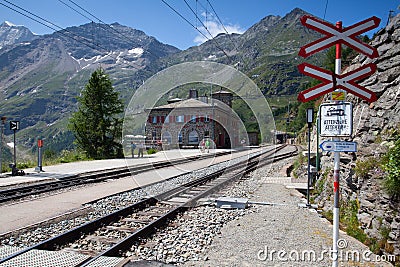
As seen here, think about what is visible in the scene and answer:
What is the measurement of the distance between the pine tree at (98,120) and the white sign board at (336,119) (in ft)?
81.9

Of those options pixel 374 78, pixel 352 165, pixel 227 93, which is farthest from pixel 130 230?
pixel 227 93

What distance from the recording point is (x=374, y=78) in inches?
240

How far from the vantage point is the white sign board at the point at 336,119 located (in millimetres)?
3365

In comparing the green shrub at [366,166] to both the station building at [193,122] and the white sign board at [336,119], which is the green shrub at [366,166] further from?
the station building at [193,122]

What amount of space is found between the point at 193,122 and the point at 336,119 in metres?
36.5

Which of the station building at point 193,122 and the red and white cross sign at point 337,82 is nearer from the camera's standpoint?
the red and white cross sign at point 337,82

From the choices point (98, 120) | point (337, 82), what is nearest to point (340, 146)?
point (337, 82)

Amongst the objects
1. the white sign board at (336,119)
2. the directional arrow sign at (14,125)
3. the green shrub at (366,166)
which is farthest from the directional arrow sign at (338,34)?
the directional arrow sign at (14,125)

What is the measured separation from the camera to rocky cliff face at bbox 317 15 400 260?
416 cm

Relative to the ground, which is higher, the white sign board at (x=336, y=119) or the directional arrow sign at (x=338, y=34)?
the directional arrow sign at (x=338, y=34)

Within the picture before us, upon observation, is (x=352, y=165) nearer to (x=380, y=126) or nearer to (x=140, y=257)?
(x=380, y=126)

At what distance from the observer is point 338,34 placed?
3568 millimetres

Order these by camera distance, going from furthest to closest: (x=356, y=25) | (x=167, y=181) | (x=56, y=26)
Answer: (x=56, y=26), (x=167, y=181), (x=356, y=25)

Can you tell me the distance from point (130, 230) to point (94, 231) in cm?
64
